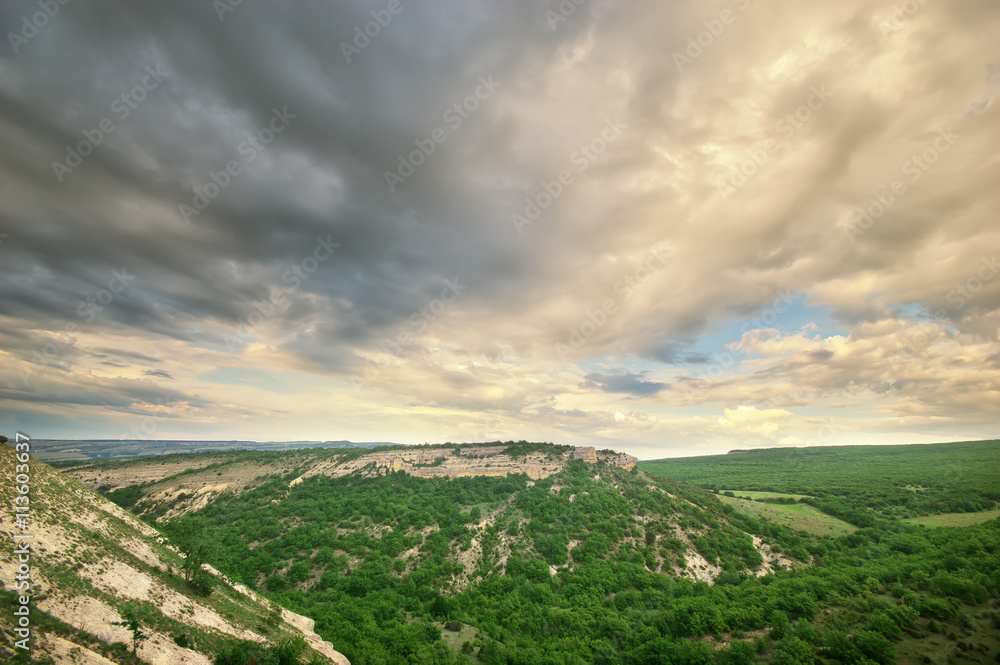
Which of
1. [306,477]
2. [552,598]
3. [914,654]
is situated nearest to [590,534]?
[552,598]

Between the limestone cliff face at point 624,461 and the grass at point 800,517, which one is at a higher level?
the limestone cliff face at point 624,461

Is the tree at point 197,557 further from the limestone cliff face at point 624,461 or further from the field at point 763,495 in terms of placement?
the field at point 763,495

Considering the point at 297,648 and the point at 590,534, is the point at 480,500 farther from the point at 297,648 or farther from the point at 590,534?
the point at 297,648

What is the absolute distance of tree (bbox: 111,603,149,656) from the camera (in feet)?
64.4

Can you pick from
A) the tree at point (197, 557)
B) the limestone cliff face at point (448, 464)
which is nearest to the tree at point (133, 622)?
the tree at point (197, 557)

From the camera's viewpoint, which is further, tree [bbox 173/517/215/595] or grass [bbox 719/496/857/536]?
grass [bbox 719/496/857/536]

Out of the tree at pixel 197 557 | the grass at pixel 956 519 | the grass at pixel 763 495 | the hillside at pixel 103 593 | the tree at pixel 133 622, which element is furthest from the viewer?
the grass at pixel 763 495

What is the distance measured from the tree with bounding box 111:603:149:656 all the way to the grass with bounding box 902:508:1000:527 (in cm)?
14283

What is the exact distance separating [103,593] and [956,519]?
6075 inches

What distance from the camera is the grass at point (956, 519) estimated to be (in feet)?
260

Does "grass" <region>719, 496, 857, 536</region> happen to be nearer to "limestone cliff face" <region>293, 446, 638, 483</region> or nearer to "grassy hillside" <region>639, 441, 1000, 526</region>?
"grassy hillside" <region>639, 441, 1000, 526</region>

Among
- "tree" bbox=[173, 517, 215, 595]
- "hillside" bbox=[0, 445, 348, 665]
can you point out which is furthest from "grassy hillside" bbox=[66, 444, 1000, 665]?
"hillside" bbox=[0, 445, 348, 665]

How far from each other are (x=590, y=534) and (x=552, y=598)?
67.9 feet

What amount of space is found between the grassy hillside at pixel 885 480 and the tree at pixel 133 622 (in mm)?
138108
